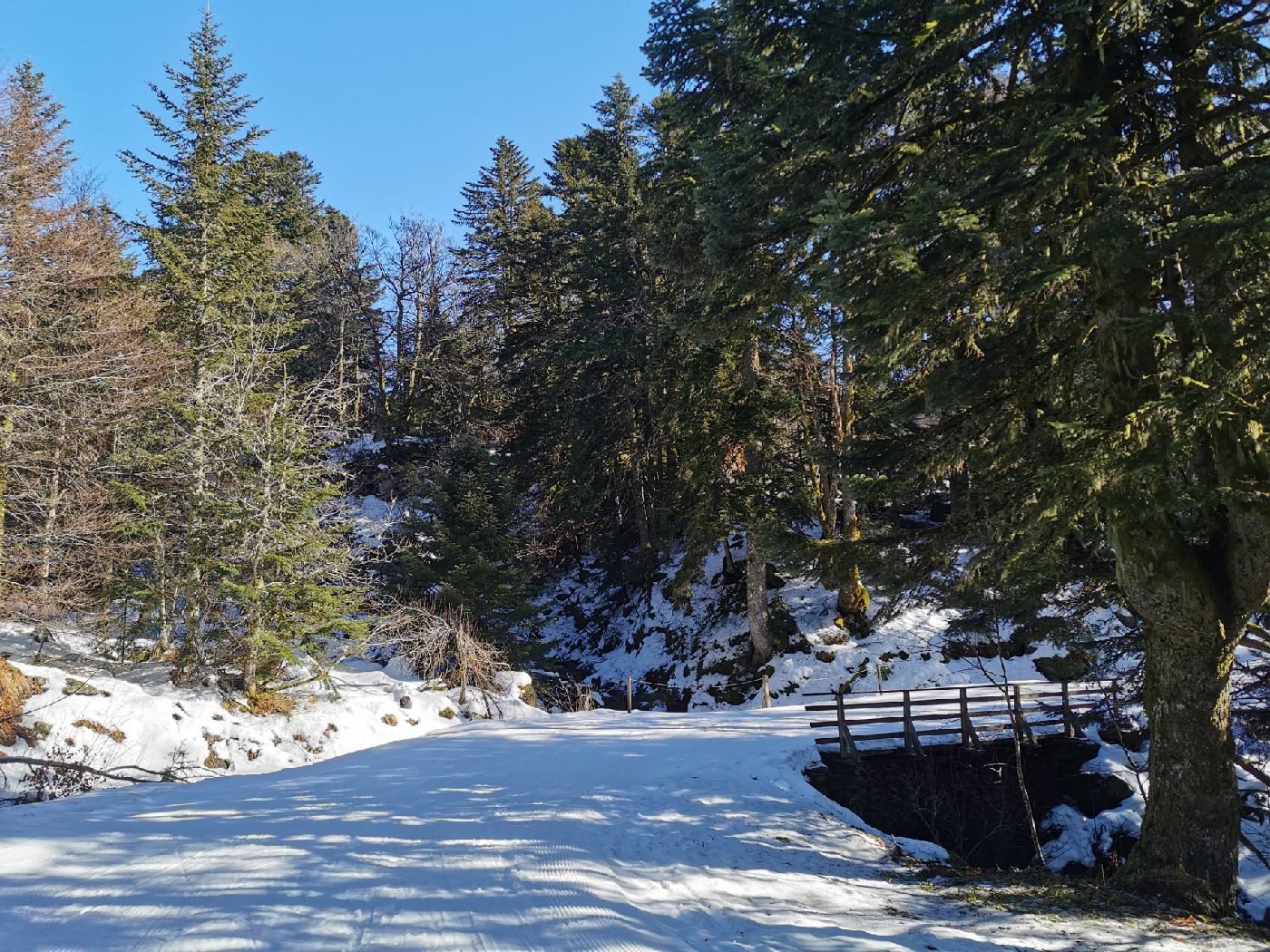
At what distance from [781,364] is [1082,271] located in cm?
1477

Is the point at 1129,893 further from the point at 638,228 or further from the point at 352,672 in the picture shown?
the point at 638,228

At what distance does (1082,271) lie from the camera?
6.68m

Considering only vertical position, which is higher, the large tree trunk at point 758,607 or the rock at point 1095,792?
the large tree trunk at point 758,607

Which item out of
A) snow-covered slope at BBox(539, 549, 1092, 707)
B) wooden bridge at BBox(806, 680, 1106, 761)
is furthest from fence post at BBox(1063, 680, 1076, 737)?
snow-covered slope at BBox(539, 549, 1092, 707)

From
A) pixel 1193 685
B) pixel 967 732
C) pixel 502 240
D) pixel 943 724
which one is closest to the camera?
pixel 1193 685

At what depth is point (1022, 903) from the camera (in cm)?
607

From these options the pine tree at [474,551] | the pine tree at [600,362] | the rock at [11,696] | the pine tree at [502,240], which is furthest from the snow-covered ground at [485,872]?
the pine tree at [502,240]

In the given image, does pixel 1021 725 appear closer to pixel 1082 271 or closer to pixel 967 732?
pixel 967 732

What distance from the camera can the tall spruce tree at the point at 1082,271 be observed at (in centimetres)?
541

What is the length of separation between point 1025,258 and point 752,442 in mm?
13725

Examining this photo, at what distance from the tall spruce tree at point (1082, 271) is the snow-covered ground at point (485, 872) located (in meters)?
2.54

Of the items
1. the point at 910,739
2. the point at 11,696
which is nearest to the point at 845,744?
the point at 910,739

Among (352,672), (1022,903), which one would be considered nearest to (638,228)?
(352,672)

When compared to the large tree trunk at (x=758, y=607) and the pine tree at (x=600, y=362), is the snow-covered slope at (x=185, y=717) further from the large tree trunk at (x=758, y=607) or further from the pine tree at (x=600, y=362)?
the pine tree at (x=600, y=362)
